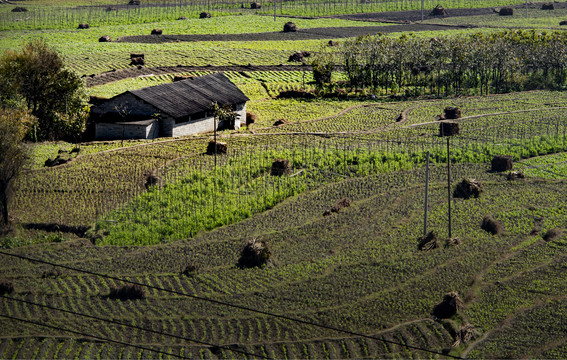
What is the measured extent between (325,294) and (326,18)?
99047mm

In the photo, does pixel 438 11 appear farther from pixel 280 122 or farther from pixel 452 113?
pixel 280 122

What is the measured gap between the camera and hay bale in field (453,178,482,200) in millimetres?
44688

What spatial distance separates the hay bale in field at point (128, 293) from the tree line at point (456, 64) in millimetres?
50053

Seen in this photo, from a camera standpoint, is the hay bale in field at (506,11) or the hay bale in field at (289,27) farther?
the hay bale in field at (506,11)

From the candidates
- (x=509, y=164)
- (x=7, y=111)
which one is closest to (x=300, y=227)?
(x=509, y=164)

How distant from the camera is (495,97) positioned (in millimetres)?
77125

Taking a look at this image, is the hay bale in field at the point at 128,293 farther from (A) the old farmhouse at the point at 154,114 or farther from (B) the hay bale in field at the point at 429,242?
(A) the old farmhouse at the point at 154,114

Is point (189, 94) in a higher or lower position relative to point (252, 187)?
higher

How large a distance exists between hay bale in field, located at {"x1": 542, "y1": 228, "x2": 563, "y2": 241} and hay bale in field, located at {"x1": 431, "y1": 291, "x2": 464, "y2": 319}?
911cm

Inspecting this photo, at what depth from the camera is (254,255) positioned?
3606 cm

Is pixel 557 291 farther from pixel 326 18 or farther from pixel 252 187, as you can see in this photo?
pixel 326 18

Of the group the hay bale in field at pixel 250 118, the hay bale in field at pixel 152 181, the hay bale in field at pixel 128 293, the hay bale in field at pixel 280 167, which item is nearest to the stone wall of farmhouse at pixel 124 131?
the hay bale in field at pixel 250 118

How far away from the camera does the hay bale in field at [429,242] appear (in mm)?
37469

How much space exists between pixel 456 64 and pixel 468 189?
40.6 m
